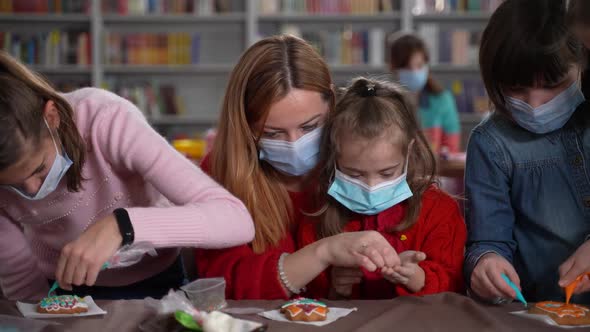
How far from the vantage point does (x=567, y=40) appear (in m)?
1.43

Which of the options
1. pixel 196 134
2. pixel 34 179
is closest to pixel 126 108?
pixel 34 179

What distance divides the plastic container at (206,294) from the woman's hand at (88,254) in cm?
15

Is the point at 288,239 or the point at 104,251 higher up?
the point at 104,251

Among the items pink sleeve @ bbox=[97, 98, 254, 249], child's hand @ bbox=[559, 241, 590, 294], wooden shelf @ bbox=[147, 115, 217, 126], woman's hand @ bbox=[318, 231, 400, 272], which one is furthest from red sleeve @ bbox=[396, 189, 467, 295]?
wooden shelf @ bbox=[147, 115, 217, 126]

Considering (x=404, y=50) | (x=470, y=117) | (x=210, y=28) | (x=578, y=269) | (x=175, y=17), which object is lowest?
(x=470, y=117)

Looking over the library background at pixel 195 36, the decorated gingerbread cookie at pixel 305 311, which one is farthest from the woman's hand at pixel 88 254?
the library background at pixel 195 36

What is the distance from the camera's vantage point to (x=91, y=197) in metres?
1.61

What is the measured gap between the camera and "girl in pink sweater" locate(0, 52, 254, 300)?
126 centimetres

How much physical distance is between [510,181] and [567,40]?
1.18ft

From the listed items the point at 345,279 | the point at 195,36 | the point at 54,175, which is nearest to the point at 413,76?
the point at 195,36

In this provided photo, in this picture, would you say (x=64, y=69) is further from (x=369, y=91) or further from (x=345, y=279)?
(x=345, y=279)

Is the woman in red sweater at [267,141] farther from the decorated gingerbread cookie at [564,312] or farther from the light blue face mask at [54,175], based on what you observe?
the decorated gingerbread cookie at [564,312]

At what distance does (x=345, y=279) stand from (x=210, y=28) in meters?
4.95

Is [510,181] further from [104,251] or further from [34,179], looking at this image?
[34,179]
